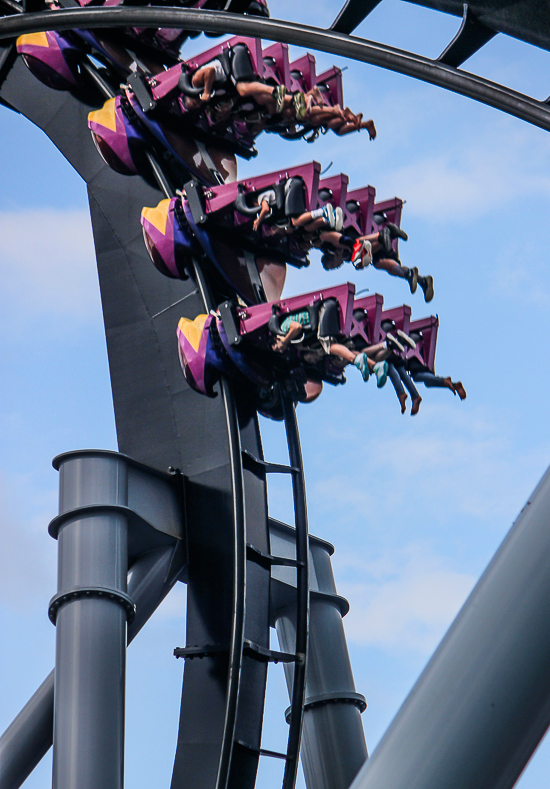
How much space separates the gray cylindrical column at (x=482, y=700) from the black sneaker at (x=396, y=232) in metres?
7.11

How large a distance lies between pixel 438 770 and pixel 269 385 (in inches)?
270

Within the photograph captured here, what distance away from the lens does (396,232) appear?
8.80 meters

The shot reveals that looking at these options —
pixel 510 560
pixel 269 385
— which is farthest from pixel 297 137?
Result: pixel 510 560

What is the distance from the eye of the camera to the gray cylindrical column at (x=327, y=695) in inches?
324

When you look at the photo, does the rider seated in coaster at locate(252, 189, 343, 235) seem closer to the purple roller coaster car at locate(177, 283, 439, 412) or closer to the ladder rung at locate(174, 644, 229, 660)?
the purple roller coaster car at locate(177, 283, 439, 412)

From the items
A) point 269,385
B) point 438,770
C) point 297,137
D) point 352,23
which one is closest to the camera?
point 438,770

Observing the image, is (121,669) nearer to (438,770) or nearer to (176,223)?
(176,223)

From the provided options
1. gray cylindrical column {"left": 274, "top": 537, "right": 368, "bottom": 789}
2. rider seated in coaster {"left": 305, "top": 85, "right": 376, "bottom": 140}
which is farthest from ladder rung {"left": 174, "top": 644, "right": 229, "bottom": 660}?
rider seated in coaster {"left": 305, "top": 85, "right": 376, "bottom": 140}

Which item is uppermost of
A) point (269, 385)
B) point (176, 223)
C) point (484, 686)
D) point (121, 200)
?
point (121, 200)

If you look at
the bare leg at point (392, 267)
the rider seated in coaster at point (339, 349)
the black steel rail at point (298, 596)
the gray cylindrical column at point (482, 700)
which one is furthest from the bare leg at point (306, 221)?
the gray cylindrical column at point (482, 700)

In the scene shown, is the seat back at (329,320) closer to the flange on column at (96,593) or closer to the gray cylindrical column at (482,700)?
the flange on column at (96,593)

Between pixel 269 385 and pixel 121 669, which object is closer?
pixel 121 669

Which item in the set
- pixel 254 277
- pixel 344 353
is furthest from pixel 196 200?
pixel 344 353

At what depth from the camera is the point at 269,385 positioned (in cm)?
854
